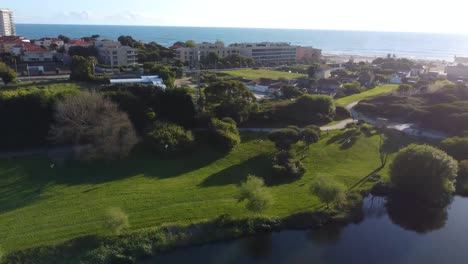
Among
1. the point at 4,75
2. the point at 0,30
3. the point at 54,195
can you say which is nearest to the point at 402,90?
the point at 54,195

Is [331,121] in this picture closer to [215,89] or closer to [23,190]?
[215,89]

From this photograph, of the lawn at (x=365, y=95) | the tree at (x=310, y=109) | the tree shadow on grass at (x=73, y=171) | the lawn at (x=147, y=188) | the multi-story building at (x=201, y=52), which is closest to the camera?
the lawn at (x=147, y=188)

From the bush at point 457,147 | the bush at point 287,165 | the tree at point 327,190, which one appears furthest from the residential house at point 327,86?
the tree at point 327,190

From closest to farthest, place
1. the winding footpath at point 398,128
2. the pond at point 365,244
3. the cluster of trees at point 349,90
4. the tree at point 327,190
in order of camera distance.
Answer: the pond at point 365,244 < the tree at point 327,190 < the winding footpath at point 398,128 < the cluster of trees at point 349,90

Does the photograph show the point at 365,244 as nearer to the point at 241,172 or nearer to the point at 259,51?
the point at 241,172

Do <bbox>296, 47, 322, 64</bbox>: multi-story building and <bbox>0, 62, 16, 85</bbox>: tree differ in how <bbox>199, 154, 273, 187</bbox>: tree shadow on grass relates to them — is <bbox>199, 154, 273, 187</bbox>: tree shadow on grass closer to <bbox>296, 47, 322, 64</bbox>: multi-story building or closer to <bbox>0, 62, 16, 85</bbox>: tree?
<bbox>0, 62, 16, 85</bbox>: tree

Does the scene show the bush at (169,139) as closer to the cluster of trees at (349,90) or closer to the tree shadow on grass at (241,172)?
the tree shadow on grass at (241,172)

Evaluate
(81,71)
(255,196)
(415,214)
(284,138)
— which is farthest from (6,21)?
(415,214)
